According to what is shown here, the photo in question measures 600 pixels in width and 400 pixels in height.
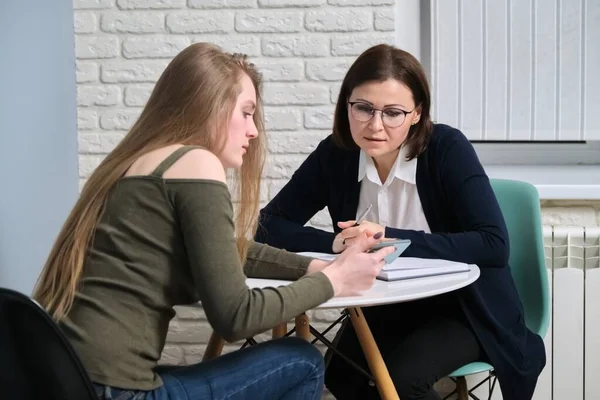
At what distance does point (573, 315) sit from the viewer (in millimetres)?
2641

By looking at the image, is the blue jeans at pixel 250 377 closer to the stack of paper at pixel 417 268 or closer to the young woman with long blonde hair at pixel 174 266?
the young woman with long blonde hair at pixel 174 266

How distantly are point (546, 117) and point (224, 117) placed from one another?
174 cm

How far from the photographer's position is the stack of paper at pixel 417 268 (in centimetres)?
174

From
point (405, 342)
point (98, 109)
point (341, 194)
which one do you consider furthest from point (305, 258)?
point (98, 109)

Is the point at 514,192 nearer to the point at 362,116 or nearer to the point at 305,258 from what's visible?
the point at 362,116

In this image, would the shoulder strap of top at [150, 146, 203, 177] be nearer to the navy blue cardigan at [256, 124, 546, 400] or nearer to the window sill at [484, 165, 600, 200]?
the navy blue cardigan at [256, 124, 546, 400]

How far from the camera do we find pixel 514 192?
237 cm

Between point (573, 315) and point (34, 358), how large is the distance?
1.90 metres

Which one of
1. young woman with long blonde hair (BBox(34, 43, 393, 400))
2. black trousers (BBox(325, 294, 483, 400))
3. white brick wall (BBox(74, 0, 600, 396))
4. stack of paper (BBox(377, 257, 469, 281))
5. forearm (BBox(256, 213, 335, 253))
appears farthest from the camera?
white brick wall (BBox(74, 0, 600, 396))

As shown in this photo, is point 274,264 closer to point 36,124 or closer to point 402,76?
point 402,76

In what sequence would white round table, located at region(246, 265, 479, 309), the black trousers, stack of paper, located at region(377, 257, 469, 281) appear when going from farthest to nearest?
the black trousers < stack of paper, located at region(377, 257, 469, 281) < white round table, located at region(246, 265, 479, 309)

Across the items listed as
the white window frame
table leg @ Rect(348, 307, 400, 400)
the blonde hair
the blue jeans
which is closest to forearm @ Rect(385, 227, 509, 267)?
table leg @ Rect(348, 307, 400, 400)

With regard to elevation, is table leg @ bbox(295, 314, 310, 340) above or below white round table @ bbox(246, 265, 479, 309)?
below

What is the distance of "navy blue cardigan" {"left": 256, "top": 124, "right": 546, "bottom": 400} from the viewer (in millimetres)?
1986
